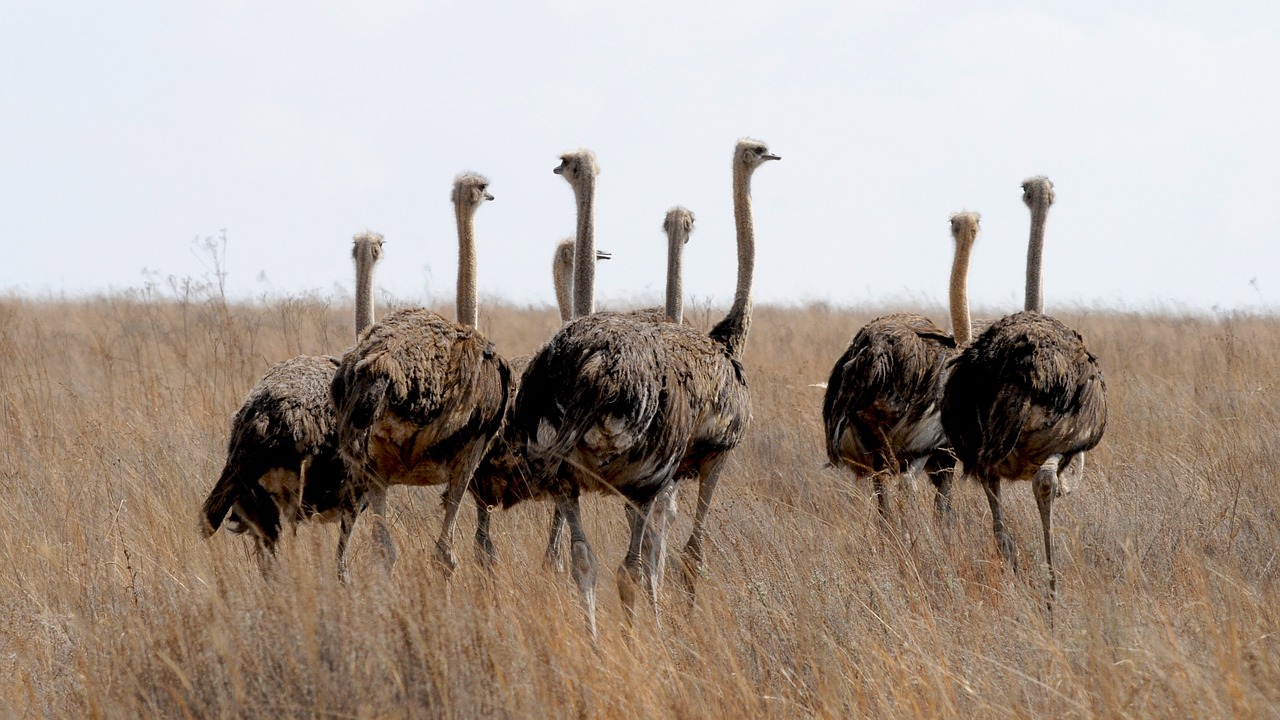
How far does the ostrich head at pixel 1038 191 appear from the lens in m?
7.56

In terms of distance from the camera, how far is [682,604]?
4.81 m

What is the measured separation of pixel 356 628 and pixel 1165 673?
1.91m

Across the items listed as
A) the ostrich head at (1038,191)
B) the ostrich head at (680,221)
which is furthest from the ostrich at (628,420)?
the ostrich head at (1038,191)

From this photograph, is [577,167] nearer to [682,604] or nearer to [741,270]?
[741,270]

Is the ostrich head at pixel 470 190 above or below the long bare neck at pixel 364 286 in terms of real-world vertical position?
above

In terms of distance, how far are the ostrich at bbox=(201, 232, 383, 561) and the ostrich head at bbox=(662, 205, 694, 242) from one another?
6.69ft

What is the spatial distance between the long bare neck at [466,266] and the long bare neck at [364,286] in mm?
622

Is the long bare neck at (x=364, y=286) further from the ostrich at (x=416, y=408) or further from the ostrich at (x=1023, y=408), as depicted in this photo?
the ostrich at (x=1023, y=408)

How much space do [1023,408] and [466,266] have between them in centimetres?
242

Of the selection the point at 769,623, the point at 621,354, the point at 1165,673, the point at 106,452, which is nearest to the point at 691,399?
the point at 621,354

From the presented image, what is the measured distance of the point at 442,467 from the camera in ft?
16.0

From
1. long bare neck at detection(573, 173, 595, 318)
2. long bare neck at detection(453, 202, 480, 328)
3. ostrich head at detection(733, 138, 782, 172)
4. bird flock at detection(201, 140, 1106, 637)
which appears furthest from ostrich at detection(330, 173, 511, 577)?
ostrich head at detection(733, 138, 782, 172)

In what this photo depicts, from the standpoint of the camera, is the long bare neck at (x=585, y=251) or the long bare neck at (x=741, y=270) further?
the long bare neck at (x=585, y=251)

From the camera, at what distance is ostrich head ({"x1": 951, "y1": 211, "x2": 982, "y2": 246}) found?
7.41 meters
